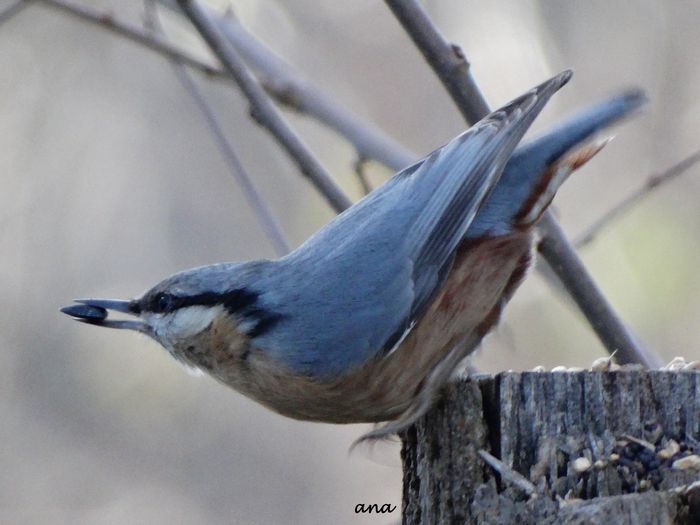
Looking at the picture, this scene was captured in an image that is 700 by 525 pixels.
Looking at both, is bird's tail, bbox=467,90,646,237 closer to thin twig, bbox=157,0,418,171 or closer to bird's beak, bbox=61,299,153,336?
thin twig, bbox=157,0,418,171

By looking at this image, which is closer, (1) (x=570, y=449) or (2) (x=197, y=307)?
(1) (x=570, y=449)

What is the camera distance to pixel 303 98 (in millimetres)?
3203

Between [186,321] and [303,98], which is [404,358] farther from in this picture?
[303,98]

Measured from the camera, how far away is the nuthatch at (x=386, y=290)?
2754mm

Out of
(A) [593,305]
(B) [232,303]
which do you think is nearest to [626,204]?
(A) [593,305]

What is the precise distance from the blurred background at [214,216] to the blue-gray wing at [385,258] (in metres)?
1.88

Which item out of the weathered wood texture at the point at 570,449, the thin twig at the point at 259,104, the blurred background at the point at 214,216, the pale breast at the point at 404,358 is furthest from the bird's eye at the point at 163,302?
the blurred background at the point at 214,216

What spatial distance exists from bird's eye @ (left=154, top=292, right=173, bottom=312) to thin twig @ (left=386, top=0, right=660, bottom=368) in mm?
907

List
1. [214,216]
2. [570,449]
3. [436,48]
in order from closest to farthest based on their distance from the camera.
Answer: [570,449], [436,48], [214,216]

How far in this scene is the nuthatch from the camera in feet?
9.04

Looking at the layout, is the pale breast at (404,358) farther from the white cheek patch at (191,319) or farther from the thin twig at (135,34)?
the thin twig at (135,34)

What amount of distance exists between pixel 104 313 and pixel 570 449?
141 centimetres

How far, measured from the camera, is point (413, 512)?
7.63ft

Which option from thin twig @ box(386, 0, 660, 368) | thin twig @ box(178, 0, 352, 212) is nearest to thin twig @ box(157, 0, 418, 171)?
thin twig @ box(178, 0, 352, 212)
